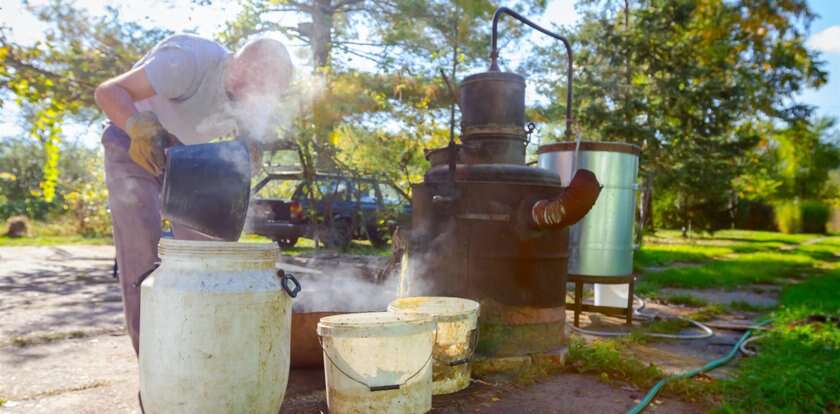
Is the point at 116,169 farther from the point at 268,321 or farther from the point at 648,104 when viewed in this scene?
the point at 648,104

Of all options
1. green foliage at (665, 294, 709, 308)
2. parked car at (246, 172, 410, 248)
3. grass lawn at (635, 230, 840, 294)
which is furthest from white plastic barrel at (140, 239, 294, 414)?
parked car at (246, 172, 410, 248)

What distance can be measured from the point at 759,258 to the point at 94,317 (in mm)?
11764

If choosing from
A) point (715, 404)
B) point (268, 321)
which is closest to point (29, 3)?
point (268, 321)

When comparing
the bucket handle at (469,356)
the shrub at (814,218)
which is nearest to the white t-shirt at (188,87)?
the bucket handle at (469,356)

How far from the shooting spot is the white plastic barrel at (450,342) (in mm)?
2656

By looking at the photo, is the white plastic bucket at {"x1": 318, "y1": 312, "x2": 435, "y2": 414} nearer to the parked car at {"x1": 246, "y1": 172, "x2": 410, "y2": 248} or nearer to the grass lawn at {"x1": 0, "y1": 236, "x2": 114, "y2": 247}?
the parked car at {"x1": 246, "y1": 172, "x2": 410, "y2": 248}

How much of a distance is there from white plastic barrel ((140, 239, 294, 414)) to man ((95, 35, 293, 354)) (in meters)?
0.55

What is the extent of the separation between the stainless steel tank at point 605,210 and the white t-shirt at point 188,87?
111 inches

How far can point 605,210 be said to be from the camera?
4.50 m

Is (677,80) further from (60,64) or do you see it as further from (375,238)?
(60,64)

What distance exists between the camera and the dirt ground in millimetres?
2455

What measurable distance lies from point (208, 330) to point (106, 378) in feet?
4.46

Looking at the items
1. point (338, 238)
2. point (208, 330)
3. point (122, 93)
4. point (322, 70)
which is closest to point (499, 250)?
point (208, 330)

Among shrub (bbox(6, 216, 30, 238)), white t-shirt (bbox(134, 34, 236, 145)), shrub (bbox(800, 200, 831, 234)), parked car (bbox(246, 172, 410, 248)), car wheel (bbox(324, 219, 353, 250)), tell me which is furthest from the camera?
shrub (bbox(800, 200, 831, 234))
